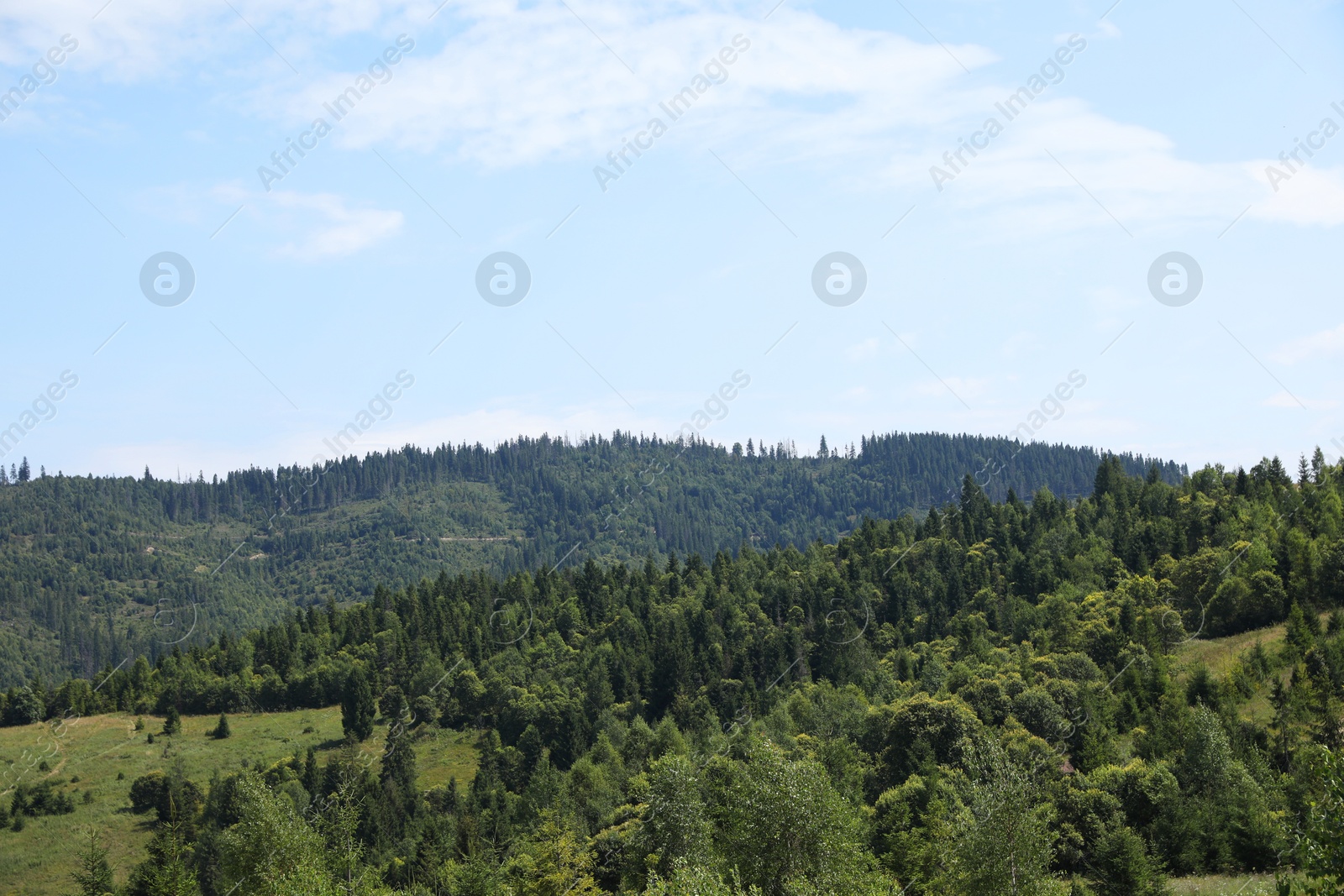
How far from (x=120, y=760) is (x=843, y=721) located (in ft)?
327

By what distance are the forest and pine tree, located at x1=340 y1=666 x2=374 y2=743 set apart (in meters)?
0.74

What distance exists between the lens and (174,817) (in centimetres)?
12512

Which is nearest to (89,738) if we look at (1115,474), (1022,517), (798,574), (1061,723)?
(798,574)

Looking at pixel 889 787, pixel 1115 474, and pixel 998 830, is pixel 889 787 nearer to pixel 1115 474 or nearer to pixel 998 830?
pixel 998 830

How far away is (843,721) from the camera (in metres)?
112

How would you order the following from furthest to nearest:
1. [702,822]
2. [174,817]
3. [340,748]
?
1. [340,748]
2. [174,817]
3. [702,822]

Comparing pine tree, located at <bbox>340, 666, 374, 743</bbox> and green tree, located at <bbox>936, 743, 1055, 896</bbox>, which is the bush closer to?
pine tree, located at <bbox>340, 666, 374, 743</bbox>

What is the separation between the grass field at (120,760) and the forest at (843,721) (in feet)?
9.57

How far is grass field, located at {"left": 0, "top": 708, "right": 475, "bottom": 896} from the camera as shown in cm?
11500

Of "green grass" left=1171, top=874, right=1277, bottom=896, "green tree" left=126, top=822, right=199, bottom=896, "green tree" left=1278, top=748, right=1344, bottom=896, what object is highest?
"green tree" left=1278, top=748, right=1344, bottom=896

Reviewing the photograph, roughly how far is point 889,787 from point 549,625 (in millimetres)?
108666

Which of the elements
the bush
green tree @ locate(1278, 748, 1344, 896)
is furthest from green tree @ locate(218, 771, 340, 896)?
green tree @ locate(1278, 748, 1344, 896)

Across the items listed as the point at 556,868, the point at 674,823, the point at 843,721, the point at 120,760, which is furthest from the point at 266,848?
the point at 120,760

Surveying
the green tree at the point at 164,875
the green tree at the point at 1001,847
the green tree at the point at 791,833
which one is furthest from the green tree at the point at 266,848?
the green tree at the point at 1001,847
